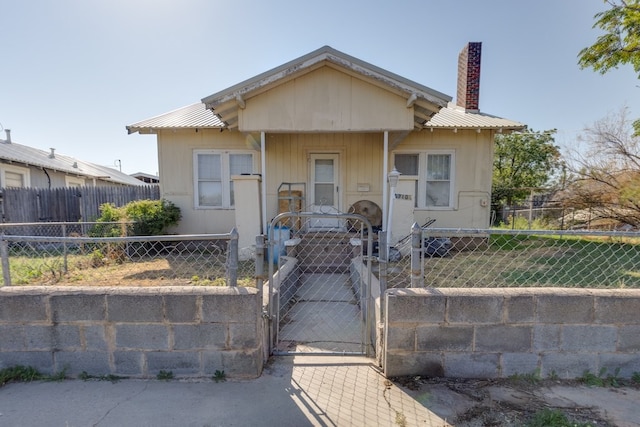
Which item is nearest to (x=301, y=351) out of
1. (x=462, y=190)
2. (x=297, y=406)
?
(x=297, y=406)

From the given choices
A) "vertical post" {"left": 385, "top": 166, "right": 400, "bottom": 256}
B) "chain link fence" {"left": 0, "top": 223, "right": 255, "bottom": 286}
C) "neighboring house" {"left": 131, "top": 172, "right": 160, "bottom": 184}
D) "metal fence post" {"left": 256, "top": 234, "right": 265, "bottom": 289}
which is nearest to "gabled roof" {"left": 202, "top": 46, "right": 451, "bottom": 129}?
"vertical post" {"left": 385, "top": 166, "right": 400, "bottom": 256}

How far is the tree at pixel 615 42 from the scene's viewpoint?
7355 mm

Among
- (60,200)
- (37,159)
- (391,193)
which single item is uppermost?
(37,159)

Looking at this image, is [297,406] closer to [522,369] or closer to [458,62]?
[522,369]

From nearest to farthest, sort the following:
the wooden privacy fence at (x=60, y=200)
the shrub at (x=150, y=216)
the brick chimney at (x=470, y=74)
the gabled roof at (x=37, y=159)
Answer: the shrub at (x=150, y=216)
the brick chimney at (x=470, y=74)
the wooden privacy fence at (x=60, y=200)
the gabled roof at (x=37, y=159)

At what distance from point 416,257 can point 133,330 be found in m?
2.30

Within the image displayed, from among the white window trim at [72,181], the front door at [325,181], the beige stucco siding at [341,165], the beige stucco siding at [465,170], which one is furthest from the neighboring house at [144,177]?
the beige stucco siding at [465,170]

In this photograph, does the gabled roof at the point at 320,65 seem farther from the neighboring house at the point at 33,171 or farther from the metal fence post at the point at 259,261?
the neighboring house at the point at 33,171

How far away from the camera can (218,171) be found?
25.5 feet

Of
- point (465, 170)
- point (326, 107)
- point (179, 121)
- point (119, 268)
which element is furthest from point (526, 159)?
point (119, 268)

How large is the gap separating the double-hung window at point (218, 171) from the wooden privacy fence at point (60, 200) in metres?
3.07

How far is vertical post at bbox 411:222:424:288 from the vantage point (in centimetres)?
226

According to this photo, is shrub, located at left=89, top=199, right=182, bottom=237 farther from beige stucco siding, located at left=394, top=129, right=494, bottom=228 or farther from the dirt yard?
the dirt yard

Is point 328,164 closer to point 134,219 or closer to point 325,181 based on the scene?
point 325,181
